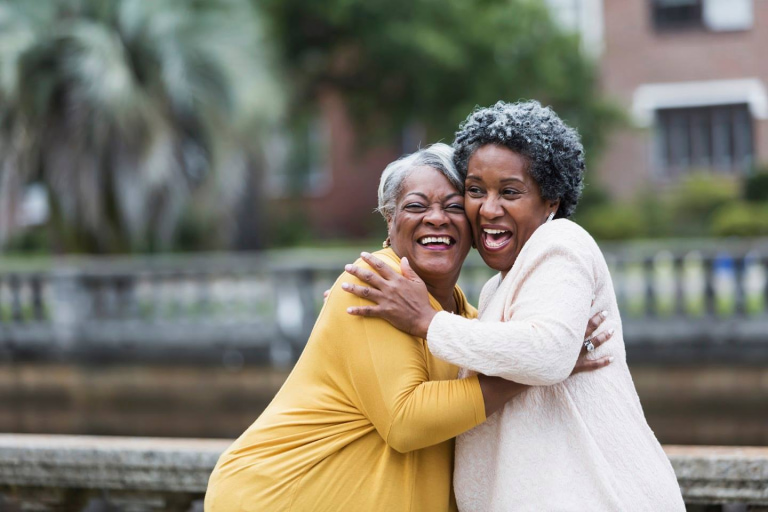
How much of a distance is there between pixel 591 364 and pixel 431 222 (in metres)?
0.58

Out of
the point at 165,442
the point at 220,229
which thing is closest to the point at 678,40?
the point at 220,229

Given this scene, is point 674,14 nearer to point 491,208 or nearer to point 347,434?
point 491,208

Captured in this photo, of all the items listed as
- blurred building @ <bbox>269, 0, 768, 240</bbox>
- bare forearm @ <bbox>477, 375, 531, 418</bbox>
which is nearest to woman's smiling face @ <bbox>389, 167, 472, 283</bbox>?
bare forearm @ <bbox>477, 375, 531, 418</bbox>

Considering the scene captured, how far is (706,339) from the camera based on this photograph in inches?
364

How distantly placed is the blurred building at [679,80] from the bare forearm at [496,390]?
21.7 m

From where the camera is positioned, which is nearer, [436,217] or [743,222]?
[436,217]

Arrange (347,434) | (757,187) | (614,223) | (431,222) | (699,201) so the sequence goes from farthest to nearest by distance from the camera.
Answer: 1. (699,201)
2. (757,187)
3. (614,223)
4. (431,222)
5. (347,434)

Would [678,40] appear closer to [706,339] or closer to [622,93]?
[622,93]

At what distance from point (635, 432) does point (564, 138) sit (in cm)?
77

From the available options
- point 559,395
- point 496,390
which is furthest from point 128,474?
point 559,395

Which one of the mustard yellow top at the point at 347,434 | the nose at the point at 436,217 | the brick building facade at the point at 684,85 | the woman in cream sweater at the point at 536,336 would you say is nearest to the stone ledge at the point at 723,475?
the woman in cream sweater at the point at 536,336

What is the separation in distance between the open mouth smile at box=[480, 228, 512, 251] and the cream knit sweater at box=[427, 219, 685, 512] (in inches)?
4.9

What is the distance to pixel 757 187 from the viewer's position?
20094 millimetres

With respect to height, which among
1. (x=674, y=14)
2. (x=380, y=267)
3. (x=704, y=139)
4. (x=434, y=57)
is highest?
(x=674, y=14)
